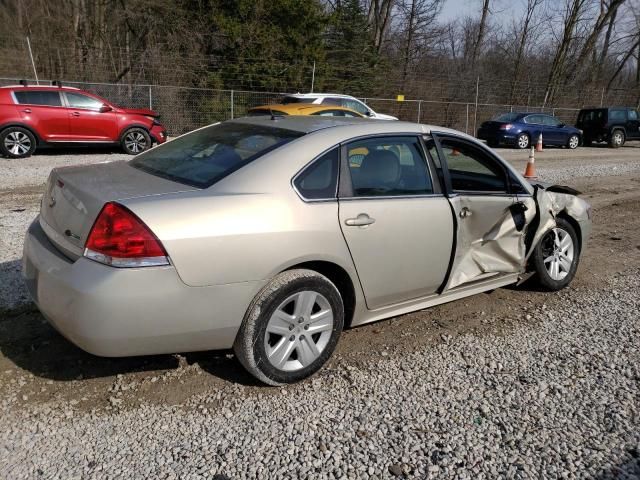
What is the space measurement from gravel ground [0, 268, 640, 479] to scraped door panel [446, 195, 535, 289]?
0.68 m

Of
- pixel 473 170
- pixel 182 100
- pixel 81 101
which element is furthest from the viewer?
pixel 182 100

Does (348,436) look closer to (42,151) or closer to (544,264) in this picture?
(544,264)

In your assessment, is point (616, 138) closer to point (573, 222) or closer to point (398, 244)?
point (573, 222)

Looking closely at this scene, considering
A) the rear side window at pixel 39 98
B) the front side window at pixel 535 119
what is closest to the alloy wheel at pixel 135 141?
the rear side window at pixel 39 98

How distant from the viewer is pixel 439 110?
2636cm

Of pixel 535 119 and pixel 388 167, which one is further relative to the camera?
pixel 535 119

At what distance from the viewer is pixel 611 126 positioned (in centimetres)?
2323

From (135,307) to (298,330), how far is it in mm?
966

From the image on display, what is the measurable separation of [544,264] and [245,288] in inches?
117

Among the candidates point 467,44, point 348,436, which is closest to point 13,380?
point 348,436

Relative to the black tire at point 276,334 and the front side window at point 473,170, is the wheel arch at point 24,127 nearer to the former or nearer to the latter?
the front side window at point 473,170

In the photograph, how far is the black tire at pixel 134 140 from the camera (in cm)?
1329

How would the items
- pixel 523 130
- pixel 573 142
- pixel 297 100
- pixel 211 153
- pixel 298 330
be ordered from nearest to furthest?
pixel 298 330
pixel 211 153
pixel 297 100
pixel 523 130
pixel 573 142

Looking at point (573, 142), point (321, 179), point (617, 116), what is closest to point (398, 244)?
point (321, 179)
